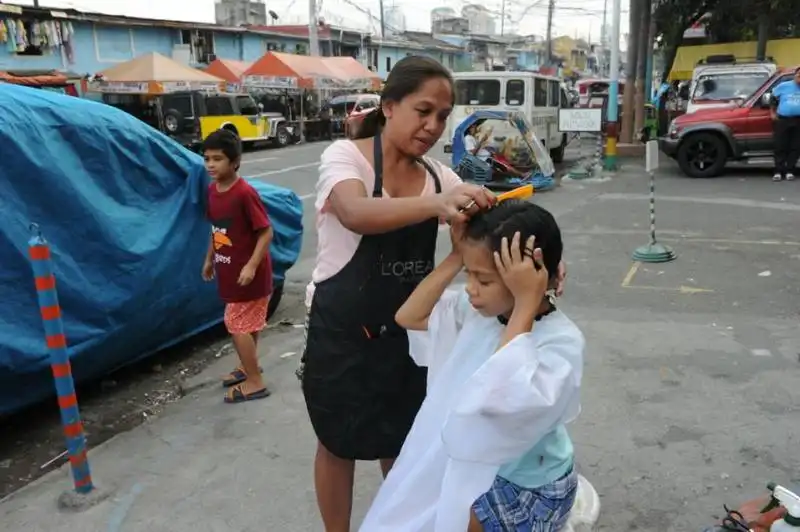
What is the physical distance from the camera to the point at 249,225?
13.3ft

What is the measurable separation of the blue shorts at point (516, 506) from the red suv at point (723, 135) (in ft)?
40.0

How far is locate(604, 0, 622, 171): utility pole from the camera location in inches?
584

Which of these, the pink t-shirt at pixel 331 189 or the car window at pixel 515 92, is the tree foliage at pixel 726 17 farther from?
the pink t-shirt at pixel 331 189

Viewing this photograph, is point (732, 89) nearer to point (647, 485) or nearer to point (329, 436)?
point (647, 485)

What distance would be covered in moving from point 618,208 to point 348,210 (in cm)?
904

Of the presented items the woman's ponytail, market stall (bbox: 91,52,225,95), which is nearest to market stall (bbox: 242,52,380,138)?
market stall (bbox: 91,52,225,95)

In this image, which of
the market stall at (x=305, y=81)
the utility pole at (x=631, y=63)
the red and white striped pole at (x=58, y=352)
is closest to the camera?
the red and white striped pole at (x=58, y=352)

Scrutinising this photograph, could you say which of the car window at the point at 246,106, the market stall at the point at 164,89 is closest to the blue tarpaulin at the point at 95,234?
the market stall at the point at 164,89

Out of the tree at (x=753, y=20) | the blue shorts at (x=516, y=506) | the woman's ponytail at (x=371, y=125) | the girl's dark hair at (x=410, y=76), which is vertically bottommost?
the blue shorts at (x=516, y=506)

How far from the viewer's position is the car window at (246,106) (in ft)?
75.4

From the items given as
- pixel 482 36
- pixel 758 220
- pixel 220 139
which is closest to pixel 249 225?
pixel 220 139

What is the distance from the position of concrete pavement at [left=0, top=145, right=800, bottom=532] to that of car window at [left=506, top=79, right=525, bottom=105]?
8948mm

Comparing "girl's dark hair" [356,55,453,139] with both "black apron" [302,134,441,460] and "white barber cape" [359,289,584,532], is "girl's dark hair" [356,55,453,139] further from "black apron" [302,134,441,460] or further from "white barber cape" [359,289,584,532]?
"white barber cape" [359,289,584,532]

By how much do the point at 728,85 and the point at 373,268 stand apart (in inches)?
568
